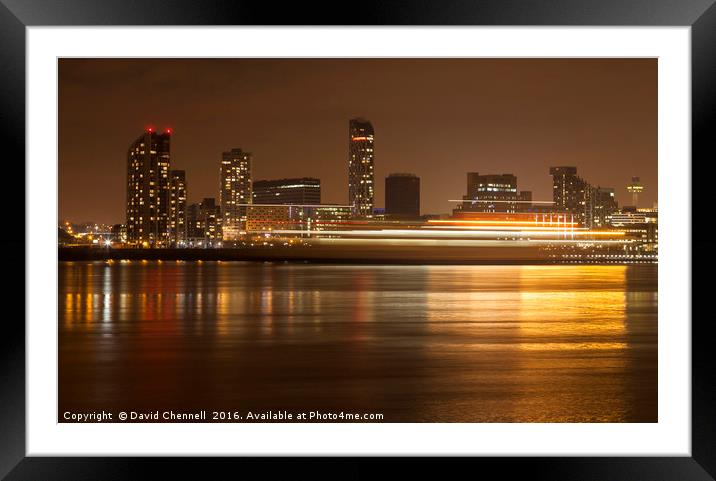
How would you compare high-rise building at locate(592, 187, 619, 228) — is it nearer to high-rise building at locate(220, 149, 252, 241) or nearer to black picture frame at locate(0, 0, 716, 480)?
high-rise building at locate(220, 149, 252, 241)

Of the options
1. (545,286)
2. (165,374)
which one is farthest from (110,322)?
(545,286)

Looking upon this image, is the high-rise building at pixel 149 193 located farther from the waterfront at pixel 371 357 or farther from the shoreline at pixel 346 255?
the waterfront at pixel 371 357

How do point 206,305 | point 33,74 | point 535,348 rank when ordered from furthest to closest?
point 206,305 < point 535,348 < point 33,74

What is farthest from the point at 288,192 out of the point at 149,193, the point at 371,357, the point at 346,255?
the point at 371,357

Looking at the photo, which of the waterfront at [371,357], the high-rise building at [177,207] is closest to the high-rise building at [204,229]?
the high-rise building at [177,207]

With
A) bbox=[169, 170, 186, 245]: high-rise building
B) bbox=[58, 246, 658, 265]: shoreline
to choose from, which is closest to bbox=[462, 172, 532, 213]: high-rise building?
bbox=[58, 246, 658, 265]: shoreline

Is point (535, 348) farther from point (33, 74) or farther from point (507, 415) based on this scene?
point (33, 74)

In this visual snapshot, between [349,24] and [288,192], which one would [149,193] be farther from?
[349,24]
